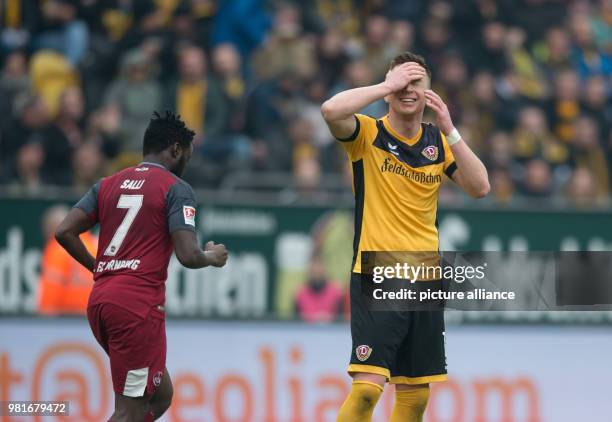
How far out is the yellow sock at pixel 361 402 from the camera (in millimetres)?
6961

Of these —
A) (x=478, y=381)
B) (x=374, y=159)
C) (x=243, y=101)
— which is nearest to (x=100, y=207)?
(x=374, y=159)

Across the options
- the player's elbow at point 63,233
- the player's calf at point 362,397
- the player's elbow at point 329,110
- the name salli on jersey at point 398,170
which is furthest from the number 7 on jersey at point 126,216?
the player's calf at point 362,397

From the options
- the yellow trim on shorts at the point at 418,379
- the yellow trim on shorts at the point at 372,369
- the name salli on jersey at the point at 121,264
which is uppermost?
the name salli on jersey at the point at 121,264

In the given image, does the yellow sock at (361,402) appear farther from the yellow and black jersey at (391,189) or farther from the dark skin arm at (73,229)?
the dark skin arm at (73,229)

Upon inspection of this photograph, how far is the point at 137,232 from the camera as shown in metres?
6.98

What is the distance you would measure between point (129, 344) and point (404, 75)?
7.35 feet

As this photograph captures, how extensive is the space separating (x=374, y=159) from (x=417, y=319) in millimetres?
994

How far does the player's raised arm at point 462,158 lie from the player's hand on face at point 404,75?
0.13 meters

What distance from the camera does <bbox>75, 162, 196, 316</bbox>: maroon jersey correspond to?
6.96 m

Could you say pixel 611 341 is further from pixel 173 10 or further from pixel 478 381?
pixel 173 10

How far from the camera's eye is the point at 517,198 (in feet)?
46.1

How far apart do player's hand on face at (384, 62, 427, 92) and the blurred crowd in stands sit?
19.4 ft

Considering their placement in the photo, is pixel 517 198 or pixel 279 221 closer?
pixel 279 221

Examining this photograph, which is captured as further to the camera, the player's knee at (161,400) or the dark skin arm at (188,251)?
the player's knee at (161,400)
